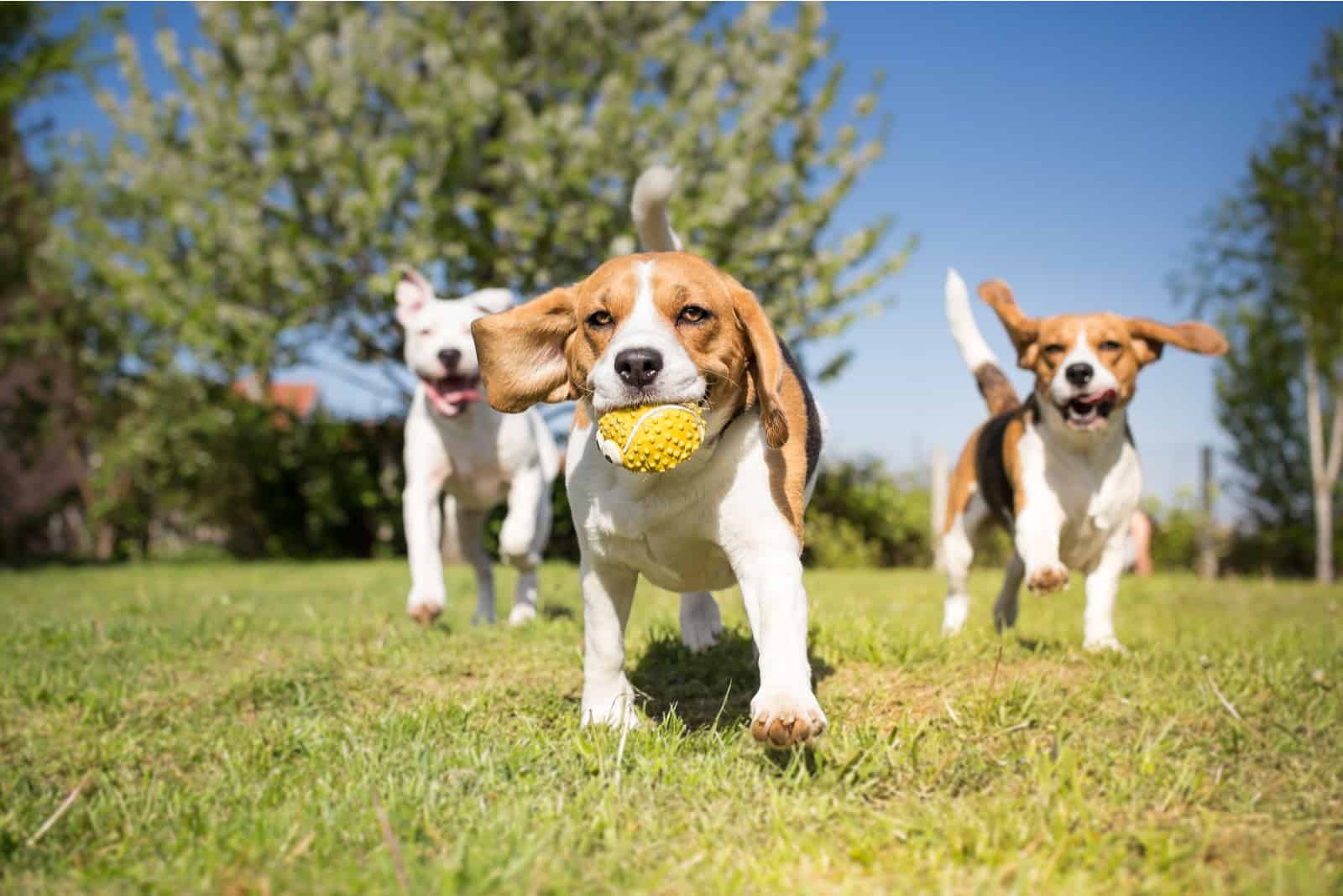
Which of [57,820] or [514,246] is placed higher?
[514,246]

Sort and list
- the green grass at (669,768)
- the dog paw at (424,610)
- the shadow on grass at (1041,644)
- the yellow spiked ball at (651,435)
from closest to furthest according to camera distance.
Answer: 1. the green grass at (669,768)
2. the yellow spiked ball at (651,435)
3. the shadow on grass at (1041,644)
4. the dog paw at (424,610)

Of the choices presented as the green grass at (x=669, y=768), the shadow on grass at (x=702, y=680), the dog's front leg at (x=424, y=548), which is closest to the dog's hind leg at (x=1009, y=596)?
the green grass at (x=669, y=768)

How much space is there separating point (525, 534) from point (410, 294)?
1.84 meters

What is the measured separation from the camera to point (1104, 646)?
4758 millimetres

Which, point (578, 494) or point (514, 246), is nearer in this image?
point (578, 494)

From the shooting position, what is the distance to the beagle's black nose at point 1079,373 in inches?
194

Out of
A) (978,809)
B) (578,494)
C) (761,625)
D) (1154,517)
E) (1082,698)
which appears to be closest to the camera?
(978,809)

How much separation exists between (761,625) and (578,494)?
2.51ft

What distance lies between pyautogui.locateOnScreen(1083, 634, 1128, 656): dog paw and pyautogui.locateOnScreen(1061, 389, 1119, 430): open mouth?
3.35 ft

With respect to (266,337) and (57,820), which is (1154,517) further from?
(57,820)

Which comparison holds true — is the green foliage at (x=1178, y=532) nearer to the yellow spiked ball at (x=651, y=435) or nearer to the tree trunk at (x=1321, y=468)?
the tree trunk at (x=1321, y=468)

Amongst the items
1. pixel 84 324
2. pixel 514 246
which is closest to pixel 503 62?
pixel 514 246

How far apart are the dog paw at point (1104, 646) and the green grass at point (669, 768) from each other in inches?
3.4

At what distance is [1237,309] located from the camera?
18000 mm
